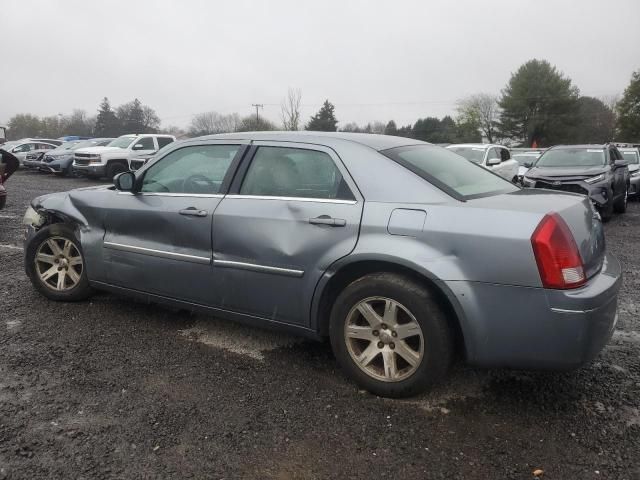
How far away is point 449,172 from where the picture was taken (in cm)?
332

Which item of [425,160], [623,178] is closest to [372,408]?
[425,160]

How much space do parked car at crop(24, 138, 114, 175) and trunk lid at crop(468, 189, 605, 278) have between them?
19.8 metres

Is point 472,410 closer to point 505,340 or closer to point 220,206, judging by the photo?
point 505,340

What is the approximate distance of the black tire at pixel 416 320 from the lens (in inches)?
109

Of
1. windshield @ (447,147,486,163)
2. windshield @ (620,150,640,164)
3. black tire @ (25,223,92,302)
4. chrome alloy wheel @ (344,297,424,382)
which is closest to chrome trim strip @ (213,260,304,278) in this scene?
chrome alloy wheel @ (344,297,424,382)

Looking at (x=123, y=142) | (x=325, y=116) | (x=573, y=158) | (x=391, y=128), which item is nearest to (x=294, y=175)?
(x=573, y=158)

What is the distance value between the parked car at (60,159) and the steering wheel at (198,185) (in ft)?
59.1

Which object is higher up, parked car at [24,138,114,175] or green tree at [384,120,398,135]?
green tree at [384,120,398,135]

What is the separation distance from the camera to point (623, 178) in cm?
1122

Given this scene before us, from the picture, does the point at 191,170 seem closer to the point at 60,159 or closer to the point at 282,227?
the point at 282,227

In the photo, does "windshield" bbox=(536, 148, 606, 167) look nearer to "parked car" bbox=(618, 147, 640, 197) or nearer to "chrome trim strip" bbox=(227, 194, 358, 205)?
"parked car" bbox=(618, 147, 640, 197)

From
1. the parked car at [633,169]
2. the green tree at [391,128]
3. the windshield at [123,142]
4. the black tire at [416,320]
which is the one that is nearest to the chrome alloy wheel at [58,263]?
the black tire at [416,320]

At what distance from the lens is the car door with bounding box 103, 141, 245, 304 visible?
11.8ft

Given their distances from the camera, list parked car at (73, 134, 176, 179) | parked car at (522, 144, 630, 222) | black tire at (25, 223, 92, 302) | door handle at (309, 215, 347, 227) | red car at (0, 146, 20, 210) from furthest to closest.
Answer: parked car at (73, 134, 176, 179) < parked car at (522, 144, 630, 222) < red car at (0, 146, 20, 210) < black tire at (25, 223, 92, 302) < door handle at (309, 215, 347, 227)
